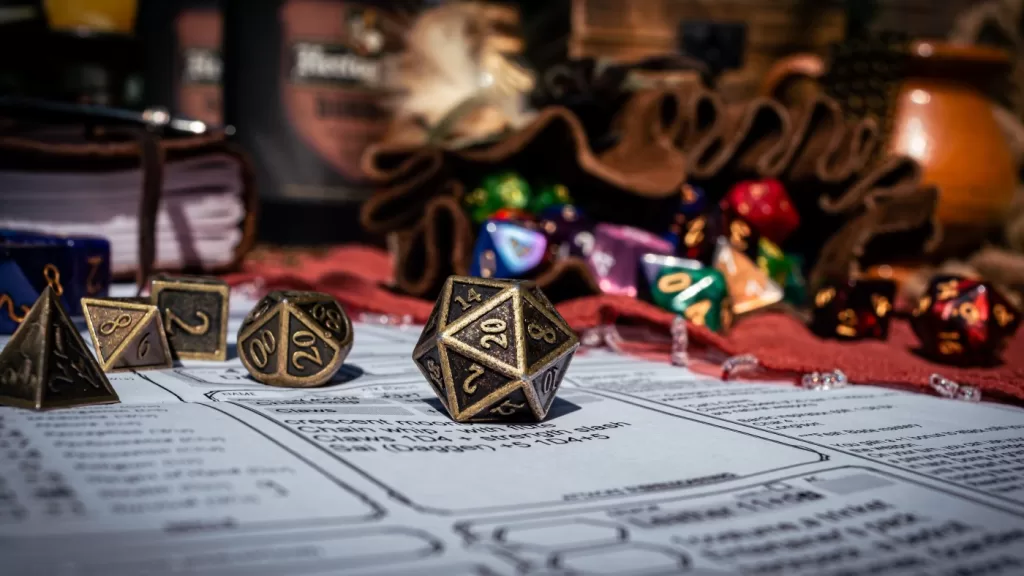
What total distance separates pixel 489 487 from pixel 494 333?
0.18 meters

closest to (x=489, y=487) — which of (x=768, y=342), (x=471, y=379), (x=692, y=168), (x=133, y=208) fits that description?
(x=471, y=379)

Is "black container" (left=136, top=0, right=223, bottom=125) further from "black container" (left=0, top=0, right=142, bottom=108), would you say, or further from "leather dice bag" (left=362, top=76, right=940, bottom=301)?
"leather dice bag" (left=362, top=76, right=940, bottom=301)

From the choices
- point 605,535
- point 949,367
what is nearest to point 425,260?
point 949,367

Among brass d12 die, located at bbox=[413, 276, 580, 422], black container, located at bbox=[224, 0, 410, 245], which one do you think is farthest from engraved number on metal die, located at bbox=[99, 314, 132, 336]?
black container, located at bbox=[224, 0, 410, 245]

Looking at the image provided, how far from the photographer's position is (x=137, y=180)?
55.1 inches

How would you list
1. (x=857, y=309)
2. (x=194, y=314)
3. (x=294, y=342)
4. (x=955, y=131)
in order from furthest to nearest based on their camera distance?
(x=955, y=131), (x=857, y=309), (x=194, y=314), (x=294, y=342)

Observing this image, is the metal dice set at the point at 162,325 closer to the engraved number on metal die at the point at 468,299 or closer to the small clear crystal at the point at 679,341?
the engraved number on metal die at the point at 468,299

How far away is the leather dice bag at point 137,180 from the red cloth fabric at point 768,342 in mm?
103

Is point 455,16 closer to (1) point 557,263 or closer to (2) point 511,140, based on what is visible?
(2) point 511,140

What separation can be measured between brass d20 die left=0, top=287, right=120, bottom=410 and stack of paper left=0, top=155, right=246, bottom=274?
72cm

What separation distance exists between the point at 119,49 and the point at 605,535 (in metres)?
1.87

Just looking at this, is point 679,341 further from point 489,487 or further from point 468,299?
point 489,487

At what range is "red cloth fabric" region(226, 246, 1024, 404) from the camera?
990 mm

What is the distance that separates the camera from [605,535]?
1.60ft
